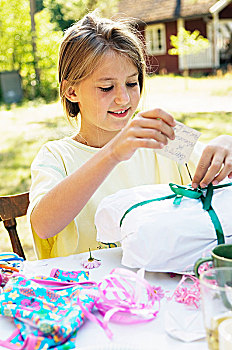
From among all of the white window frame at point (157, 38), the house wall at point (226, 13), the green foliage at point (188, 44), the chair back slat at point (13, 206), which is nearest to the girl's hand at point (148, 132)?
the chair back slat at point (13, 206)

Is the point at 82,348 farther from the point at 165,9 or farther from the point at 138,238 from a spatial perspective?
the point at 165,9

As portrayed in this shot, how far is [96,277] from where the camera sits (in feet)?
4.19

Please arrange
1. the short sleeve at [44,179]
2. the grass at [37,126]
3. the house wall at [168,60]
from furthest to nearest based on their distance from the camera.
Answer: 1. the house wall at [168,60]
2. the grass at [37,126]
3. the short sleeve at [44,179]

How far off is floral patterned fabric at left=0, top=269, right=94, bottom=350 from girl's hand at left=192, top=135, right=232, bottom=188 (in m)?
0.41

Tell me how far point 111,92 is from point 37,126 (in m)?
7.13

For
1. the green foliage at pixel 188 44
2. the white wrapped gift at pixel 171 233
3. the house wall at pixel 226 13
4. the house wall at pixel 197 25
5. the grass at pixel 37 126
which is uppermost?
the house wall at pixel 226 13

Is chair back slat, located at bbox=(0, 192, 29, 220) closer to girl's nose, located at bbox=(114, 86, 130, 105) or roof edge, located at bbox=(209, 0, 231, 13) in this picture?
girl's nose, located at bbox=(114, 86, 130, 105)

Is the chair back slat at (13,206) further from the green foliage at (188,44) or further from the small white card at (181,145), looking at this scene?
the green foliage at (188,44)

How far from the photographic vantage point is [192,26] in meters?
18.5

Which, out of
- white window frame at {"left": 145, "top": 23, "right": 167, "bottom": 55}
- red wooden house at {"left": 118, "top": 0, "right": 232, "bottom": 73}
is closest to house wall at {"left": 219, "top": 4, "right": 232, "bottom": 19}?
red wooden house at {"left": 118, "top": 0, "right": 232, "bottom": 73}

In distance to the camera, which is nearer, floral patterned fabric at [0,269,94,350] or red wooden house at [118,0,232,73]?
floral patterned fabric at [0,269,94,350]

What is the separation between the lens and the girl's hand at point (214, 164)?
130 centimetres

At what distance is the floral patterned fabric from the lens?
0.94 meters

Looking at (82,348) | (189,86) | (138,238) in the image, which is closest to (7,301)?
(82,348)
